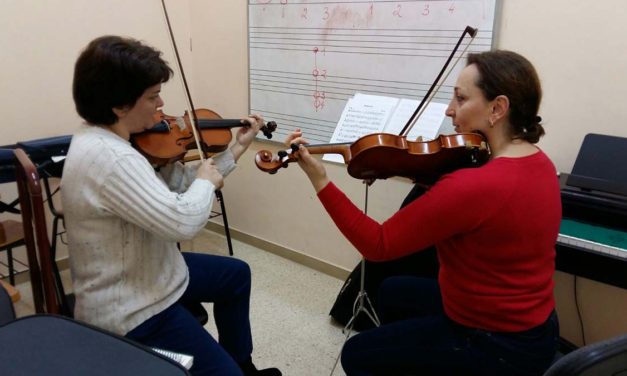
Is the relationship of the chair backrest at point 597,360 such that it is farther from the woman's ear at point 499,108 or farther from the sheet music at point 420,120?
the sheet music at point 420,120

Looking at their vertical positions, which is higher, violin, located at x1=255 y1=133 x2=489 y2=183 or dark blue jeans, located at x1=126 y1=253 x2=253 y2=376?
violin, located at x1=255 y1=133 x2=489 y2=183

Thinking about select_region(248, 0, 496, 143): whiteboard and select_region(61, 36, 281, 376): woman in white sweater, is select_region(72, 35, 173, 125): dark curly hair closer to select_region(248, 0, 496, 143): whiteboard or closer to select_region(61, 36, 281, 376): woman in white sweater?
select_region(61, 36, 281, 376): woman in white sweater

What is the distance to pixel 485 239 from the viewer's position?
3.51ft

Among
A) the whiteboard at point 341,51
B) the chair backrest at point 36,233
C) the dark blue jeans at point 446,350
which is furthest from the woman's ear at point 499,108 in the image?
the chair backrest at point 36,233

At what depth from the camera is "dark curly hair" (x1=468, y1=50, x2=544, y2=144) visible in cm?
112

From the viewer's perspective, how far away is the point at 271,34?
8.35 feet

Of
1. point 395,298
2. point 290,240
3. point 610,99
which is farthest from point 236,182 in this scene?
point 610,99

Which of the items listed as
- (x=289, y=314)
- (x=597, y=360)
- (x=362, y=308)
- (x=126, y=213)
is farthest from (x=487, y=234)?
(x=289, y=314)

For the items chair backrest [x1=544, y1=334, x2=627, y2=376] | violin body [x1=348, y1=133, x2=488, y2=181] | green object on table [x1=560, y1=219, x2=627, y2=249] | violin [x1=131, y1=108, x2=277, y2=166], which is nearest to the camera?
chair backrest [x1=544, y1=334, x2=627, y2=376]

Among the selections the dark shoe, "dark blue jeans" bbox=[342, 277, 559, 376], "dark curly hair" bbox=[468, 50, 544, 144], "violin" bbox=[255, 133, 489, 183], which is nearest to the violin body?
"violin" bbox=[255, 133, 489, 183]

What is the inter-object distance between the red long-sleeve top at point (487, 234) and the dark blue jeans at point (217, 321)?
48 cm

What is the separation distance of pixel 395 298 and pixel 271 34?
1.67 m

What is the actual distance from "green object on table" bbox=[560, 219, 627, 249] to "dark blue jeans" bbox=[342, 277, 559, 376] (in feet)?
1.35

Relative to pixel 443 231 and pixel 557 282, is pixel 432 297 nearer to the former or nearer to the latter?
pixel 443 231
